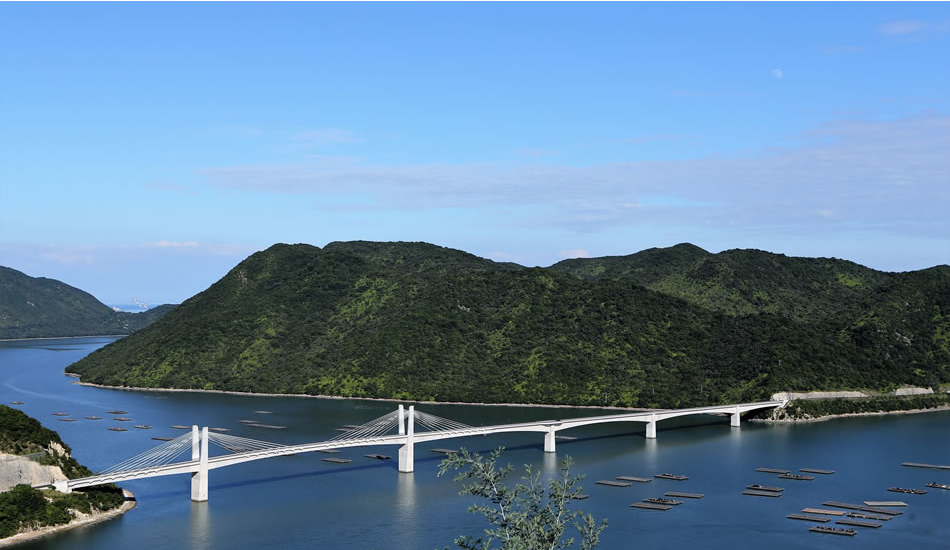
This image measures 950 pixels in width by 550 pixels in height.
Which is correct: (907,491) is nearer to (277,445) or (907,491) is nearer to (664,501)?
(664,501)

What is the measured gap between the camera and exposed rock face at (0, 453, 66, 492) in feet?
224

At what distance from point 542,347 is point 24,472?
104 metres

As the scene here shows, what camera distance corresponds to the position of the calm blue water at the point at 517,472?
6800 centimetres

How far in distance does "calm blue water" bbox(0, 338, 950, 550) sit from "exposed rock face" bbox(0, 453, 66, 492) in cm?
574

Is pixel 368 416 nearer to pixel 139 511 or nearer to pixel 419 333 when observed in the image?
pixel 419 333

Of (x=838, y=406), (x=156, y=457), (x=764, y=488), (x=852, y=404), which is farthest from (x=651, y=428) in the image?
(x=156, y=457)

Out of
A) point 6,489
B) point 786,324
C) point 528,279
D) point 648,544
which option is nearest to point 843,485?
point 648,544

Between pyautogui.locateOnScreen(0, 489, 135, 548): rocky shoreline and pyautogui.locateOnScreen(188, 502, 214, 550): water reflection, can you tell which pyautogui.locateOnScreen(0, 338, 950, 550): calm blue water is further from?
pyautogui.locateOnScreen(0, 489, 135, 548): rocky shoreline

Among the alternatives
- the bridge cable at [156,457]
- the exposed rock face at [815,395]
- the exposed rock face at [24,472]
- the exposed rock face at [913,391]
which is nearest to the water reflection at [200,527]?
the exposed rock face at [24,472]

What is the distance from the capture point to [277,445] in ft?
332

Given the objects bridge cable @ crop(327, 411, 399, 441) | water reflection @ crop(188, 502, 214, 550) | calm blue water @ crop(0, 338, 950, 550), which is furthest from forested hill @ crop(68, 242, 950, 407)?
water reflection @ crop(188, 502, 214, 550)

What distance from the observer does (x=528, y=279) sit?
7564 inches

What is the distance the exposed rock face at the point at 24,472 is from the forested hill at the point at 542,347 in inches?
3262

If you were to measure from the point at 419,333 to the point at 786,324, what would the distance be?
62.9 metres
